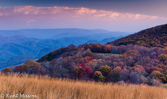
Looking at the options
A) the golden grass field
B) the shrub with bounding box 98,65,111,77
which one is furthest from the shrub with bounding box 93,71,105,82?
the golden grass field

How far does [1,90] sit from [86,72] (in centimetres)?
1610

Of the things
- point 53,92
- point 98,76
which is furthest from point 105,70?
point 53,92

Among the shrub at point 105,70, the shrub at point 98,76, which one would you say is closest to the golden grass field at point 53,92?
the shrub at point 98,76

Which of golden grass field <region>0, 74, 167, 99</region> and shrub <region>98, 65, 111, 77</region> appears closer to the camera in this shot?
golden grass field <region>0, 74, 167, 99</region>

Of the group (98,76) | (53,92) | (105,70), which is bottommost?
(98,76)

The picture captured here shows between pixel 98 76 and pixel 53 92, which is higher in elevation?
pixel 53 92

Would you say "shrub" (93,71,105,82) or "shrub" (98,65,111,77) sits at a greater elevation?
"shrub" (98,65,111,77)

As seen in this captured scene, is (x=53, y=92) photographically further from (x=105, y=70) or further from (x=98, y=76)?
(x=105, y=70)

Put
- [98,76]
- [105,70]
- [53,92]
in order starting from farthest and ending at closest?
[105,70], [98,76], [53,92]

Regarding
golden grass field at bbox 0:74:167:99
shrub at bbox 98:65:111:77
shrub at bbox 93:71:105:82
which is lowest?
shrub at bbox 93:71:105:82

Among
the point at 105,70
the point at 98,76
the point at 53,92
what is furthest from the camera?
the point at 105,70

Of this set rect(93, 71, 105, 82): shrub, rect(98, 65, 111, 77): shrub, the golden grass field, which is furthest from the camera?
rect(98, 65, 111, 77): shrub

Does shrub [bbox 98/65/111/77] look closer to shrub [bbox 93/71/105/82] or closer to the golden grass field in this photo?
shrub [bbox 93/71/105/82]

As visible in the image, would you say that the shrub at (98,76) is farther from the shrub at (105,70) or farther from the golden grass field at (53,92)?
the golden grass field at (53,92)
